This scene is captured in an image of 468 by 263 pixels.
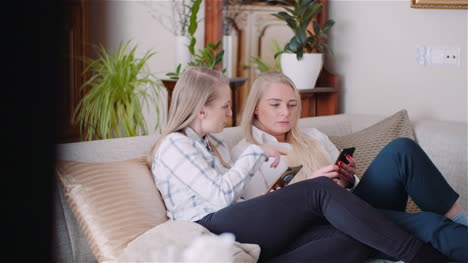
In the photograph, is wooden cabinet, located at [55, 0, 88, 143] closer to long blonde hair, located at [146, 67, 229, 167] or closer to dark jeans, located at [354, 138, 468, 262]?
long blonde hair, located at [146, 67, 229, 167]

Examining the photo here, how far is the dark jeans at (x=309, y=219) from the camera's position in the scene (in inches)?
59.9

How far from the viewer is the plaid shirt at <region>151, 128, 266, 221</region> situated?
1555 mm

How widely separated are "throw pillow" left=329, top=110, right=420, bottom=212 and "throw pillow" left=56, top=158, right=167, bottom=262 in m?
0.95

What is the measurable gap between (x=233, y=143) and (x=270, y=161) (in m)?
0.20

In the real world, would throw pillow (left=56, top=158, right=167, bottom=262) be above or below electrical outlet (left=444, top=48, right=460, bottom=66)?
below

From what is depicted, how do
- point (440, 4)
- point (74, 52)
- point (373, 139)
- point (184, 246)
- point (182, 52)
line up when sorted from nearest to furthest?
1. point (184, 246)
2. point (373, 139)
3. point (440, 4)
4. point (182, 52)
5. point (74, 52)

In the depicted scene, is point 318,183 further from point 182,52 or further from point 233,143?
point 182,52

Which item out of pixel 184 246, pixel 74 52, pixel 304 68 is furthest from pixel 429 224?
pixel 74 52

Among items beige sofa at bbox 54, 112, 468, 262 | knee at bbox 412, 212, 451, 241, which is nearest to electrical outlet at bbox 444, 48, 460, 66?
beige sofa at bbox 54, 112, 468, 262

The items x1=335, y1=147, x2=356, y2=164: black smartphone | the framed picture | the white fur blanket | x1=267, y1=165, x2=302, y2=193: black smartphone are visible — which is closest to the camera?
the white fur blanket

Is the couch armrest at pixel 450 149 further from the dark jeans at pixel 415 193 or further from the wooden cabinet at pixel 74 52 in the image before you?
the wooden cabinet at pixel 74 52

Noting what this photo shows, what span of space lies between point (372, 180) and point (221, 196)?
1.93ft

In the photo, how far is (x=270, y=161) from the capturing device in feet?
6.61

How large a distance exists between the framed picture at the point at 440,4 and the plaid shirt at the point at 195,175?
1524 millimetres
